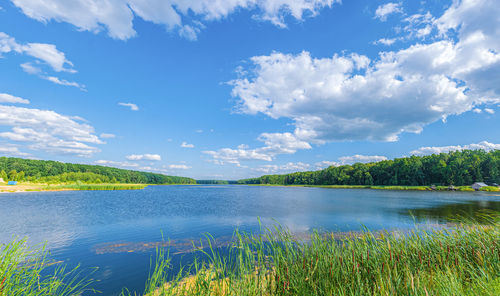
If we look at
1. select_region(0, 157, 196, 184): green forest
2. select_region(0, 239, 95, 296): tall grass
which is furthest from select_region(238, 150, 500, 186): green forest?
select_region(0, 157, 196, 184): green forest

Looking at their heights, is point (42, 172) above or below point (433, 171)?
below

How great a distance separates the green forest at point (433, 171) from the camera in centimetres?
9225

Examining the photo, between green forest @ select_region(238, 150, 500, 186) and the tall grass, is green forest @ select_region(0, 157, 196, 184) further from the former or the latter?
green forest @ select_region(238, 150, 500, 186)

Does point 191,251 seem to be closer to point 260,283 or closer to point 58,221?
point 260,283

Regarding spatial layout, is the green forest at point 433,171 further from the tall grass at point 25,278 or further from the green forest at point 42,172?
the green forest at point 42,172

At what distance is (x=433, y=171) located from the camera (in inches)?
3981

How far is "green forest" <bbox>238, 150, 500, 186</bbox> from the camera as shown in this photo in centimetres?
9225

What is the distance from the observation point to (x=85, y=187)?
81.0 m

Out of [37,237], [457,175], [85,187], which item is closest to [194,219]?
[37,237]

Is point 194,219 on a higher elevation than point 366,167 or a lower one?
lower

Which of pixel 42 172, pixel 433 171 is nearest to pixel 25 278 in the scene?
pixel 433 171

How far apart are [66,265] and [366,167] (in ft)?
490

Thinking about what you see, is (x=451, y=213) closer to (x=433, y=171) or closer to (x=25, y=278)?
(x=25, y=278)

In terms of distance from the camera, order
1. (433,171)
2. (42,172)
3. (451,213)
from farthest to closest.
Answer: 1. (42,172)
2. (433,171)
3. (451,213)
